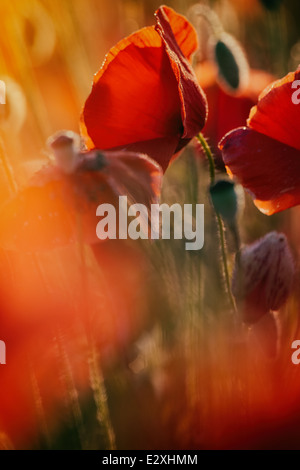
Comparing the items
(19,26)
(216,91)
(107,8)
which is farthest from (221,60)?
(107,8)

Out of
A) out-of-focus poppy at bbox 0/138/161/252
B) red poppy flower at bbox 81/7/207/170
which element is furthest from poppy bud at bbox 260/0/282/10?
out-of-focus poppy at bbox 0/138/161/252

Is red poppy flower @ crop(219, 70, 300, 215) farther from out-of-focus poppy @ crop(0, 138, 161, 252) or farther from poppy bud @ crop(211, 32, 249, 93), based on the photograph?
poppy bud @ crop(211, 32, 249, 93)

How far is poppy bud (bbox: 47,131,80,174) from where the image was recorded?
1.01ft

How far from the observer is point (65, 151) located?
0.31m

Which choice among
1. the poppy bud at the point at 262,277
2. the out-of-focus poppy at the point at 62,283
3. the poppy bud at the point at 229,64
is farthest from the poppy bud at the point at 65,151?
the poppy bud at the point at 229,64

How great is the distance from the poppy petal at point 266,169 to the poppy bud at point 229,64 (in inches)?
6.8

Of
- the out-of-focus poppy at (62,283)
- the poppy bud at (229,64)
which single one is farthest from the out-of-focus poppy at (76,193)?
the poppy bud at (229,64)

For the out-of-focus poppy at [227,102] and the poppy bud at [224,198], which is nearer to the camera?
the poppy bud at [224,198]

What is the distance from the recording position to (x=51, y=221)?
332 mm

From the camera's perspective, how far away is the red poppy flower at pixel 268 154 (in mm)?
328

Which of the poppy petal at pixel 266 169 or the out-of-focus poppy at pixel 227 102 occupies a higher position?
the out-of-focus poppy at pixel 227 102

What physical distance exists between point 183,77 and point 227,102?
20cm
